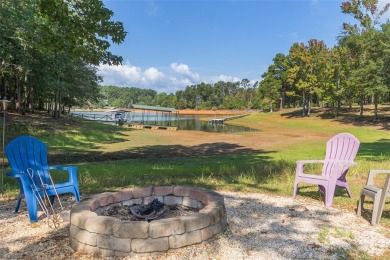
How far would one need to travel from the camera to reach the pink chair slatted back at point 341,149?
5027 mm

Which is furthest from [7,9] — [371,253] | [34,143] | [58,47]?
[371,253]

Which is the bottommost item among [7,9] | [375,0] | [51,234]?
[51,234]

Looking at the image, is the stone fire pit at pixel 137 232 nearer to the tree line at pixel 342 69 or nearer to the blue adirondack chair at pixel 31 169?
the blue adirondack chair at pixel 31 169

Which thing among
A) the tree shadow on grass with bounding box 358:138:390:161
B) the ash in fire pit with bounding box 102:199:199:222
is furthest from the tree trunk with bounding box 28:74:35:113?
the ash in fire pit with bounding box 102:199:199:222

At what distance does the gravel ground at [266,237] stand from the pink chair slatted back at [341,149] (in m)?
0.97

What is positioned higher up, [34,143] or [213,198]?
[34,143]

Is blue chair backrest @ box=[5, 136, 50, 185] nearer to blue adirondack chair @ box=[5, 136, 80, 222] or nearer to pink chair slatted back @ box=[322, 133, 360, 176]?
blue adirondack chair @ box=[5, 136, 80, 222]

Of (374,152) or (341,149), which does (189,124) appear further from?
(341,149)

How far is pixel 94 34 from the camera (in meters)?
6.69

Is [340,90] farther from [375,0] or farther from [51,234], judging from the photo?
[51,234]

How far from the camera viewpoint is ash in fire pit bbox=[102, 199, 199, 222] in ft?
12.0

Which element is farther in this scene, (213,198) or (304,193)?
(304,193)

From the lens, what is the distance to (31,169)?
13.7ft

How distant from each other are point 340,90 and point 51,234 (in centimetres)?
3580
